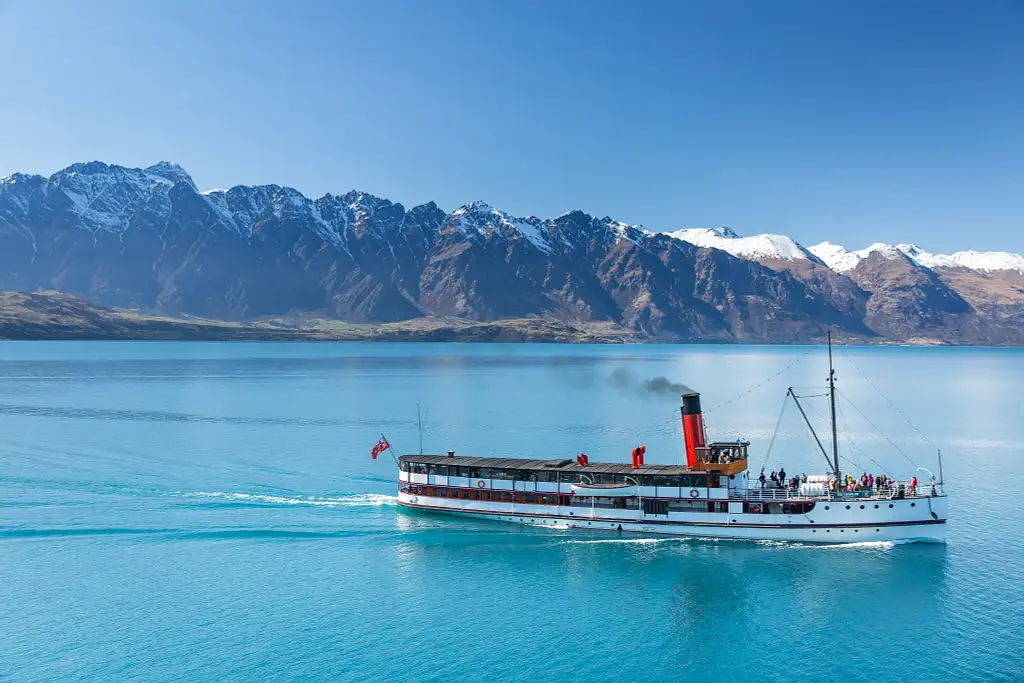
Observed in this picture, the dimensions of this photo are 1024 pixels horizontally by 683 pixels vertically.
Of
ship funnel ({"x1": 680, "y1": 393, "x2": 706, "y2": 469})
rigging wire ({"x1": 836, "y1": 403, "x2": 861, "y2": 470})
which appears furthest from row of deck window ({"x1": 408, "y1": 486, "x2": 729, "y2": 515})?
rigging wire ({"x1": 836, "y1": 403, "x2": 861, "y2": 470})

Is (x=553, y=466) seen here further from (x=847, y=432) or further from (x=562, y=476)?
(x=847, y=432)

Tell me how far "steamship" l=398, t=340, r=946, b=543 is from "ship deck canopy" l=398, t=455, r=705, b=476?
0.10 meters

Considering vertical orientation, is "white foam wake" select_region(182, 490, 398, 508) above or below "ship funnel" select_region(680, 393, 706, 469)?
below

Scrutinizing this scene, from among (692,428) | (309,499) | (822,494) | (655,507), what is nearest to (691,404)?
(692,428)

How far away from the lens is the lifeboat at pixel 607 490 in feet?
199

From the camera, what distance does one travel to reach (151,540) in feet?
187

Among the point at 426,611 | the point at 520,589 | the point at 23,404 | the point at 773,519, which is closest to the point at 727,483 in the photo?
the point at 773,519

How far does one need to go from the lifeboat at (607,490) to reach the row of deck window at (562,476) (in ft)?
2.06

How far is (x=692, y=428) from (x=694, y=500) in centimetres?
590

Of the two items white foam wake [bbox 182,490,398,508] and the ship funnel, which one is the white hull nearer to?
the ship funnel

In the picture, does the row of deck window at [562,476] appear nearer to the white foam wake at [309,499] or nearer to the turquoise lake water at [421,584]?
the turquoise lake water at [421,584]

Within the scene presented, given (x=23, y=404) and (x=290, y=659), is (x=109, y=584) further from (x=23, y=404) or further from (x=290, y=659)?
(x=23, y=404)

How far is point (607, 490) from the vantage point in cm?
6097

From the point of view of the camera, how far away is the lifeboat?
60719mm
